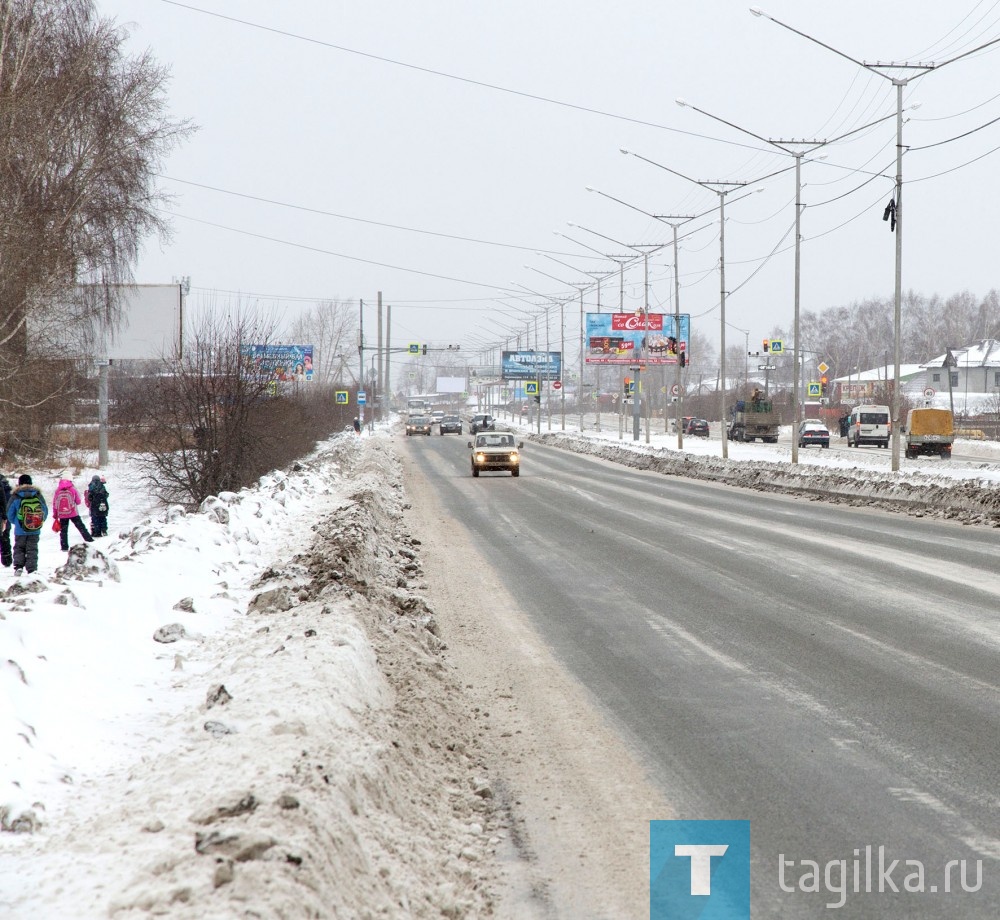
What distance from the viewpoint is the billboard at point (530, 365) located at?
354ft

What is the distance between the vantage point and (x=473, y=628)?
432 inches

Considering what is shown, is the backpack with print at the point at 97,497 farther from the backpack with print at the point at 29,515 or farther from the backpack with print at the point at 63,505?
the backpack with print at the point at 29,515

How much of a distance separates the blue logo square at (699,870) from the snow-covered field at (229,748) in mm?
754

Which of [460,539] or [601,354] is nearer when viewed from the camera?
[460,539]

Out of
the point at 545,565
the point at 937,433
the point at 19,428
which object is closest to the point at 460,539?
the point at 545,565

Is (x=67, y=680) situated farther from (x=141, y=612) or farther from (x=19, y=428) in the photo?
(x=19, y=428)

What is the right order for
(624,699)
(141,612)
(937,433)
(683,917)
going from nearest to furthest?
(683,917)
(624,699)
(141,612)
(937,433)

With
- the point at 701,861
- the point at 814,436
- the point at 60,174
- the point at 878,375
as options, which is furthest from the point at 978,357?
the point at 701,861

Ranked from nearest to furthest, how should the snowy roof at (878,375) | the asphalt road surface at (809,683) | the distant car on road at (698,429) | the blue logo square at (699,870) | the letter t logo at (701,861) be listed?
the blue logo square at (699,870), the letter t logo at (701,861), the asphalt road surface at (809,683), the distant car on road at (698,429), the snowy roof at (878,375)

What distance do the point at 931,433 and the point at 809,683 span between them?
46590 mm

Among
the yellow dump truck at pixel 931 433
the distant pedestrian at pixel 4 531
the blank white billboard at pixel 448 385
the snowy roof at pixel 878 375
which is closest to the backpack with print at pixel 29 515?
the distant pedestrian at pixel 4 531

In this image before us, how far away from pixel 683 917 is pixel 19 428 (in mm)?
30726

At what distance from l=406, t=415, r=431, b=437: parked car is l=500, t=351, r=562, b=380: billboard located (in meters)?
19.4

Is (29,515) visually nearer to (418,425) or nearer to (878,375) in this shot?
(418,425)
